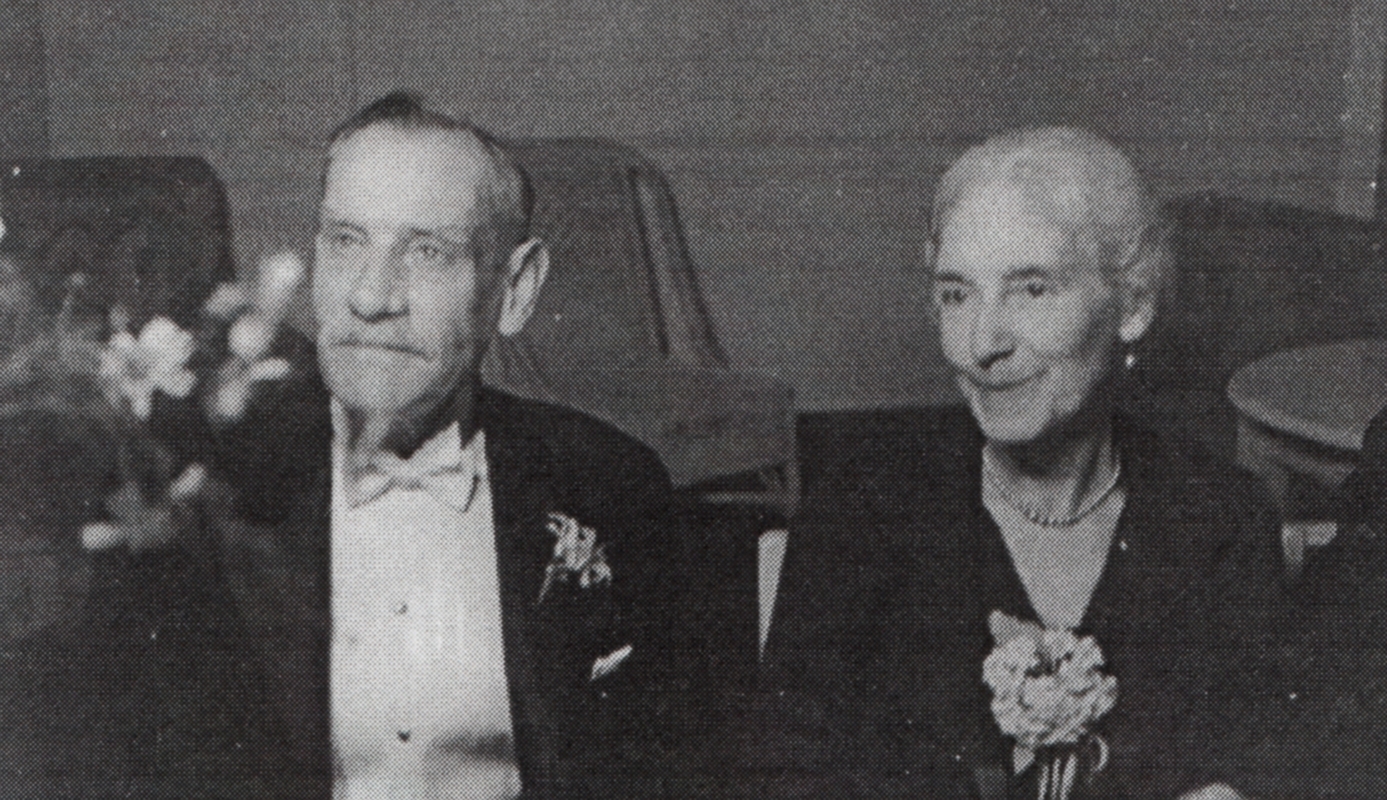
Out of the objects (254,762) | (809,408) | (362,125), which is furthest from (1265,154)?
(254,762)

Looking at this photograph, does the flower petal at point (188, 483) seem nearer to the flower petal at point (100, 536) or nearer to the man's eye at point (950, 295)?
the flower petal at point (100, 536)

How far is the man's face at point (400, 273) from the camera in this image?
1261mm

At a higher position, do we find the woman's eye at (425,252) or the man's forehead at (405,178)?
the man's forehead at (405,178)

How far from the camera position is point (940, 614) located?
1350mm

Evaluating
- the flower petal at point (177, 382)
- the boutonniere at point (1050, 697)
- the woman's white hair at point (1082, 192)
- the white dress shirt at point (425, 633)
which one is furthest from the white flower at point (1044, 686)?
the flower petal at point (177, 382)

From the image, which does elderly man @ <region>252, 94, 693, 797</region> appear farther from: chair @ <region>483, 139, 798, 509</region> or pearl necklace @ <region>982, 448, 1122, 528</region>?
pearl necklace @ <region>982, 448, 1122, 528</region>

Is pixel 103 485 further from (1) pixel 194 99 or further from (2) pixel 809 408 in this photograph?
(2) pixel 809 408

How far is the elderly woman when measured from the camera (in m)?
1.35

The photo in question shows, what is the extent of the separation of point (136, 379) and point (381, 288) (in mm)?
297

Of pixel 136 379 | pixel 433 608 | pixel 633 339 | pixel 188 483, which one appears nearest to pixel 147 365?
pixel 136 379

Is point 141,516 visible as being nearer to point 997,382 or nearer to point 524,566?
point 524,566

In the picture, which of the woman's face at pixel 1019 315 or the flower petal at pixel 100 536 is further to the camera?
the flower petal at pixel 100 536

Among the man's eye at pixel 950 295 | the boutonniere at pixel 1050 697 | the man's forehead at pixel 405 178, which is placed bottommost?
the boutonniere at pixel 1050 697

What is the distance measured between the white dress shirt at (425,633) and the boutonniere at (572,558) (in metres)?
0.06
